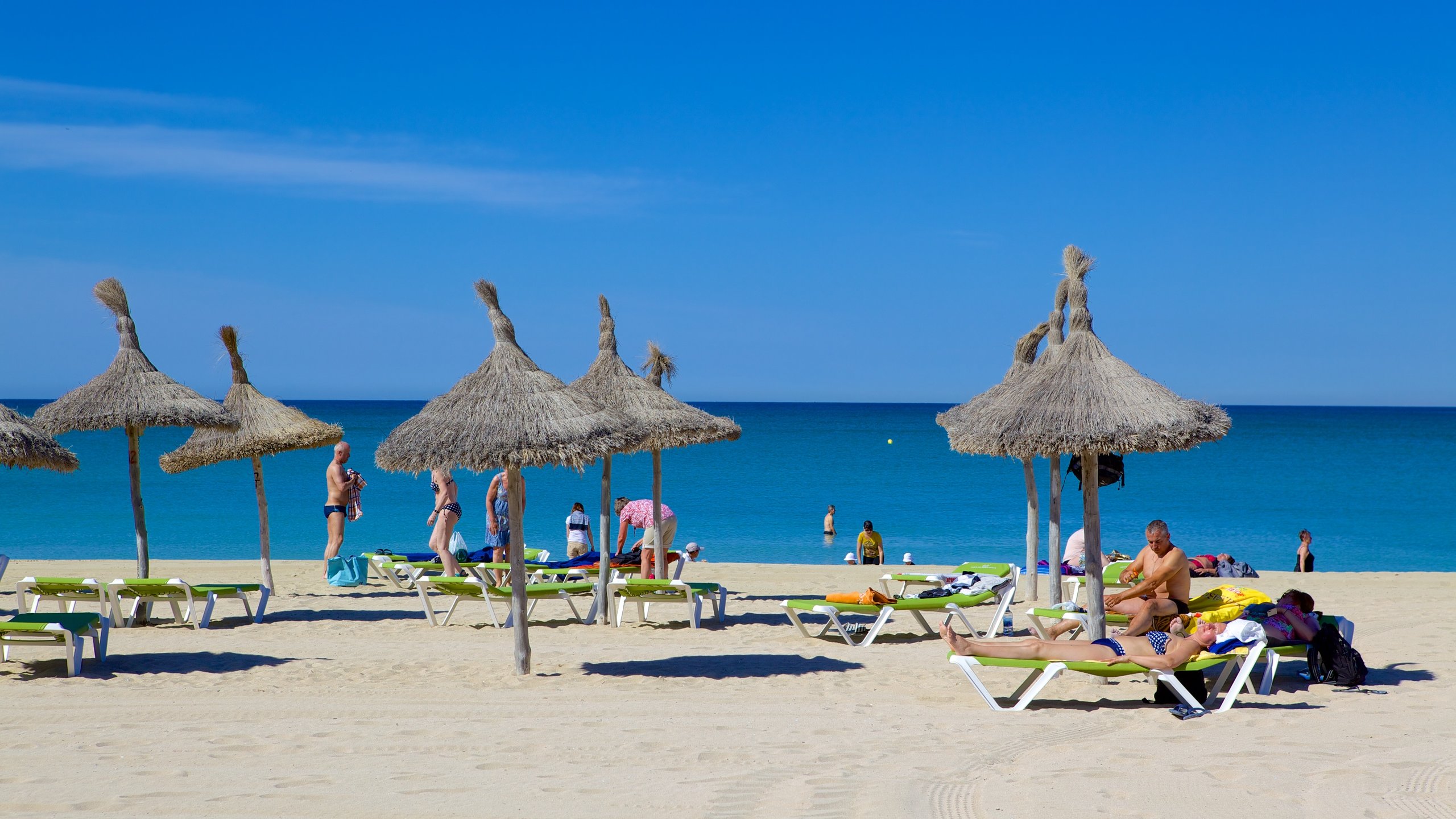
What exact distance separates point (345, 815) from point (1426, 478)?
47964 millimetres

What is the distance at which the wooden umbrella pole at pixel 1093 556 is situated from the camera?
A: 662 cm

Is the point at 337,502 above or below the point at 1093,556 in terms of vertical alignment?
above

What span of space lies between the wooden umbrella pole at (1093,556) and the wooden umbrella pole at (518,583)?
10.7 ft

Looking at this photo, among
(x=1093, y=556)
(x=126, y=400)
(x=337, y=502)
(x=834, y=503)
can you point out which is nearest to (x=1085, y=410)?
(x=1093, y=556)

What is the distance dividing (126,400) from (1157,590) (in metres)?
8.20

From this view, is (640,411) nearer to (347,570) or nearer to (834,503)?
(347,570)

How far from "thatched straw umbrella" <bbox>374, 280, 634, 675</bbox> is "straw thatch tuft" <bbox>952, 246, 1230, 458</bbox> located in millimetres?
2319

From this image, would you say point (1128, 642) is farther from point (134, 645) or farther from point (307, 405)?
point (307, 405)

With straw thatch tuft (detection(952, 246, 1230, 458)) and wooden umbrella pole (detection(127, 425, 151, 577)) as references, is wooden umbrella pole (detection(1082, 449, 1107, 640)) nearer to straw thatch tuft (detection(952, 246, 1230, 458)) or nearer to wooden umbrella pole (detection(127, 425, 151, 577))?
straw thatch tuft (detection(952, 246, 1230, 458))

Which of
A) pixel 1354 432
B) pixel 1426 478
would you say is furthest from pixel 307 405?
pixel 1426 478

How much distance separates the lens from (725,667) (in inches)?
292

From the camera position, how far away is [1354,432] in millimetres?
82500

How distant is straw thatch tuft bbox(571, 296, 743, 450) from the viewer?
909cm

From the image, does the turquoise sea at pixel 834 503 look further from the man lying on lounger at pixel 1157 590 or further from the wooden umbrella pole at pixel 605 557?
the man lying on lounger at pixel 1157 590
